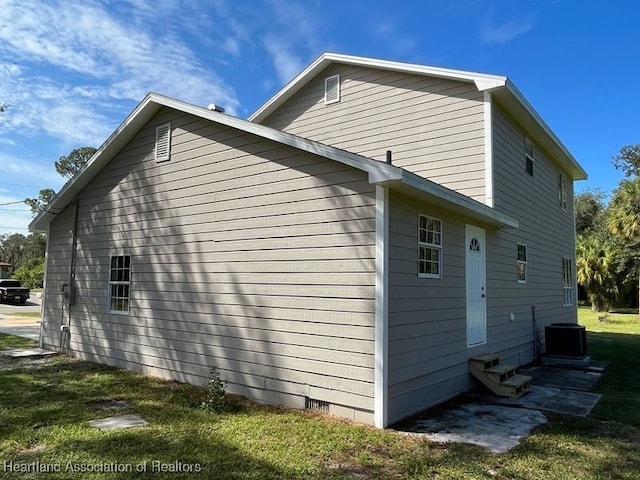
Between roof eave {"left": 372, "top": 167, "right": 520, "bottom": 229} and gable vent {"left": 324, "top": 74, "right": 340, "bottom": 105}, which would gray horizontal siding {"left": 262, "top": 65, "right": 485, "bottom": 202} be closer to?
gable vent {"left": 324, "top": 74, "right": 340, "bottom": 105}

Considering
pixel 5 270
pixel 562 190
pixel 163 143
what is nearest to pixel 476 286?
pixel 163 143

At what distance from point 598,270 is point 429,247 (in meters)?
22.8

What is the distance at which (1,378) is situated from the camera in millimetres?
7281

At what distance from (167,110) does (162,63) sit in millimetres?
3210

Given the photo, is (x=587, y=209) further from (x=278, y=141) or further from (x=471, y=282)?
(x=278, y=141)

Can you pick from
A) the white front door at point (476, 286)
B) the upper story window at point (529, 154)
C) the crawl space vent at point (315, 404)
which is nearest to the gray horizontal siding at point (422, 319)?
the white front door at point (476, 286)

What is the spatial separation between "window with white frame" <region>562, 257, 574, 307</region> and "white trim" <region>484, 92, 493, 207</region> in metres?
6.64

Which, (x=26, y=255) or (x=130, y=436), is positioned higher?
(x=26, y=255)

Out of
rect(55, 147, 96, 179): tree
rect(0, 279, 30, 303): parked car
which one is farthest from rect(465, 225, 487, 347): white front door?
rect(55, 147, 96, 179): tree

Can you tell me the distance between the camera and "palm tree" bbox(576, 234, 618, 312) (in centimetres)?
2442

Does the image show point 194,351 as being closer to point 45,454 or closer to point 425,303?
point 45,454

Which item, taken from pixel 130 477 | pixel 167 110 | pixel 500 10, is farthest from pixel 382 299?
pixel 500 10

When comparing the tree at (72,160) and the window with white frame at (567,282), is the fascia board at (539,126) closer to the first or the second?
the window with white frame at (567,282)

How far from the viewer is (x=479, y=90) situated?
809 centimetres
